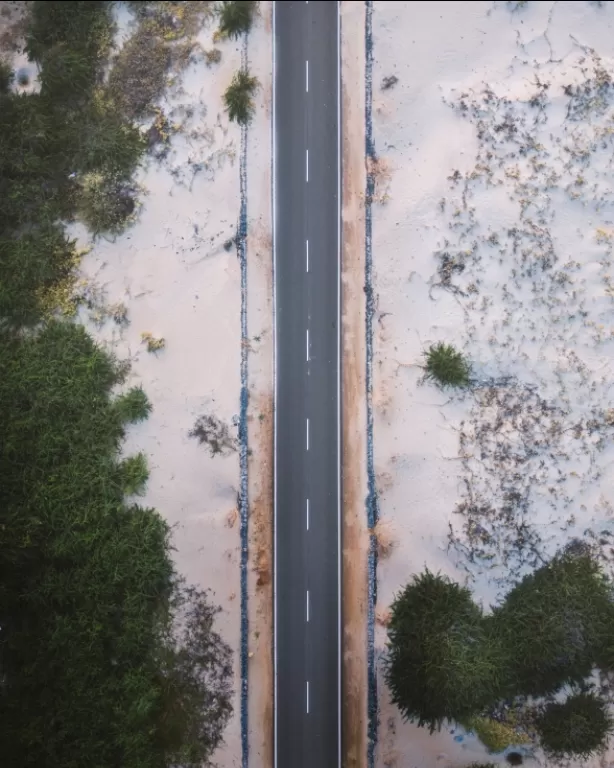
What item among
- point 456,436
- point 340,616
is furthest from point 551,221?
point 340,616

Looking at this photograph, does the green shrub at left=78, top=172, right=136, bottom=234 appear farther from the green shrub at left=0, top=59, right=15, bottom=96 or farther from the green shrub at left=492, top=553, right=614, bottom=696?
the green shrub at left=492, top=553, right=614, bottom=696

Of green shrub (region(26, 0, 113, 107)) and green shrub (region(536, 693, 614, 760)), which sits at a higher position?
green shrub (region(26, 0, 113, 107))

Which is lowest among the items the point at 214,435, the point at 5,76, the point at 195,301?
the point at 214,435

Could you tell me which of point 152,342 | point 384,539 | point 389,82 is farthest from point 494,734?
point 389,82

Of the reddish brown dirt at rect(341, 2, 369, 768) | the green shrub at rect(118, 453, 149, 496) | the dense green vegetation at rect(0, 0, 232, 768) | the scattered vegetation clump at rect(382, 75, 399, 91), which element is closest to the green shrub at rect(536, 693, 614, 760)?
the reddish brown dirt at rect(341, 2, 369, 768)

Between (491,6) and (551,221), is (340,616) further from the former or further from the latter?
(491,6)

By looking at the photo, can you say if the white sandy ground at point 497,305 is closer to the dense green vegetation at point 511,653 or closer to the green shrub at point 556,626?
the dense green vegetation at point 511,653

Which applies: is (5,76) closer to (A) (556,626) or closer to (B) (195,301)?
(B) (195,301)
